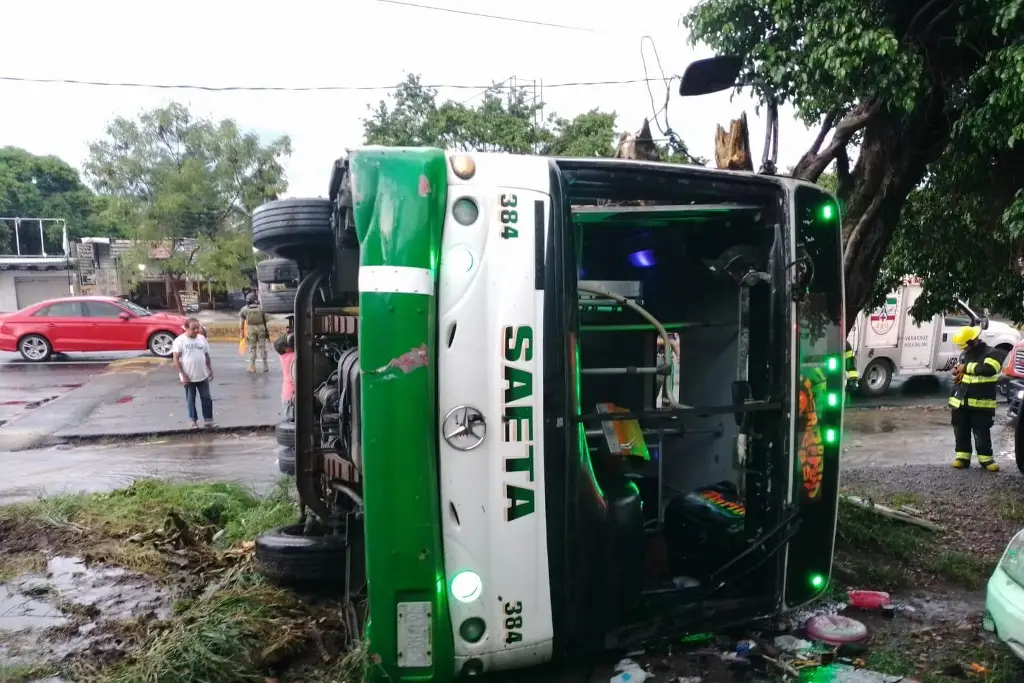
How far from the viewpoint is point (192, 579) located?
4.16 meters

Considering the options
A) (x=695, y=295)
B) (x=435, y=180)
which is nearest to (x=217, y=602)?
(x=435, y=180)

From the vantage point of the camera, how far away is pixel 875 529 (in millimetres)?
5027

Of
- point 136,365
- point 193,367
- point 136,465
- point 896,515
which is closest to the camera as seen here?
point 896,515

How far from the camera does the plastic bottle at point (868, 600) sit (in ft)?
12.8

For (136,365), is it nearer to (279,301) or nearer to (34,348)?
(34,348)

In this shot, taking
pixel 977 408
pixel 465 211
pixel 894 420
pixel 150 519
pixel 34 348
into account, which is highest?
pixel 465 211

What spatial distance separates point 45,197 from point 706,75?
170 ft

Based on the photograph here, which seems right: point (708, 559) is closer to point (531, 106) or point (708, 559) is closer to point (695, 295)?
point (695, 295)

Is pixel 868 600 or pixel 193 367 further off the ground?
pixel 193 367

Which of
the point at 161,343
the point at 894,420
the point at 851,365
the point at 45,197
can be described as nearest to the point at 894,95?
the point at 894,420

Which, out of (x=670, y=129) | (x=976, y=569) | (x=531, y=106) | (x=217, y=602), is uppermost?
(x=531, y=106)

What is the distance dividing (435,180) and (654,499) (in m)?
2.74

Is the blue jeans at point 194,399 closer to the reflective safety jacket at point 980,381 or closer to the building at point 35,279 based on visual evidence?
the reflective safety jacket at point 980,381

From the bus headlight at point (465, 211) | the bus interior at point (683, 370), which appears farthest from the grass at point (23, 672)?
the bus headlight at point (465, 211)
